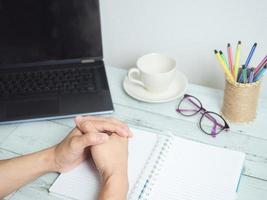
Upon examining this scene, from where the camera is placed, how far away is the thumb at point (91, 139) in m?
0.70

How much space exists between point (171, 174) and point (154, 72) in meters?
0.32

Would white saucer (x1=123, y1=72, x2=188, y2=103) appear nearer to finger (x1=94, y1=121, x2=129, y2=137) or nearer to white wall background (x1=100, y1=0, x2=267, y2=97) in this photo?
white wall background (x1=100, y1=0, x2=267, y2=97)

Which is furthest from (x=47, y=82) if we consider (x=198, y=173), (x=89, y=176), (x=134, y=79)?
(x=198, y=173)

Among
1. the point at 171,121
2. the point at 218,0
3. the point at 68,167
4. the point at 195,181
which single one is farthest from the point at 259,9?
the point at 68,167

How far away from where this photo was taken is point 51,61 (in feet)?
3.19

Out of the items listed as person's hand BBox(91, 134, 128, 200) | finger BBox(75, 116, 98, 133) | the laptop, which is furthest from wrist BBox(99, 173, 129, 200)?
the laptop

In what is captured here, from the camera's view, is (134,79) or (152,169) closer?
(152,169)

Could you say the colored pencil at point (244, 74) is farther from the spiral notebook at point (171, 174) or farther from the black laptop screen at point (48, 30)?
the black laptop screen at point (48, 30)

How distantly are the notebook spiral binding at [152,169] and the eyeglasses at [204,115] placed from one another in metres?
0.11

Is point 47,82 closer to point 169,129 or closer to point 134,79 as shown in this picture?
point 134,79

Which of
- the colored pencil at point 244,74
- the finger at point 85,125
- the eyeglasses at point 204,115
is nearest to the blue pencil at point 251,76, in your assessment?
the colored pencil at point 244,74

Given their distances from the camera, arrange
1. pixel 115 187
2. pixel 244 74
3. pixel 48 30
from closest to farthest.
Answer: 1. pixel 115 187
2. pixel 244 74
3. pixel 48 30

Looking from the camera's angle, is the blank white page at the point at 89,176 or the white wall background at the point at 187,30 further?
the white wall background at the point at 187,30

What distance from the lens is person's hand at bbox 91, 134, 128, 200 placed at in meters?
0.65
